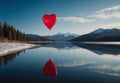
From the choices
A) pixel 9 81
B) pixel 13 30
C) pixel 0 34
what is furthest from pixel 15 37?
pixel 9 81

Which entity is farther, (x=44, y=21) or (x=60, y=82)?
(x=44, y=21)

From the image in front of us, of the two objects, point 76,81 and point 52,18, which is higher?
point 52,18

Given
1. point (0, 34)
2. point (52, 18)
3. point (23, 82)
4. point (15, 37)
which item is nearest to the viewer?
point (23, 82)

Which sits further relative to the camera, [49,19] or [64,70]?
[49,19]

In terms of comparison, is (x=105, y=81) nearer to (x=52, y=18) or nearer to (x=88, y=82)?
(x=88, y=82)

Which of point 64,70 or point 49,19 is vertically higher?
point 49,19

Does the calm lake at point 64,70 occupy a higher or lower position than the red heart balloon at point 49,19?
lower

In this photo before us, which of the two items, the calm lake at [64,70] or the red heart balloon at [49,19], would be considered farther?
the red heart balloon at [49,19]

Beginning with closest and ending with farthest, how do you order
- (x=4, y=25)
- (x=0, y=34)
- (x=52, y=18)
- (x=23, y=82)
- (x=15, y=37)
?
(x=23, y=82)
(x=52, y=18)
(x=0, y=34)
(x=4, y=25)
(x=15, y=37)

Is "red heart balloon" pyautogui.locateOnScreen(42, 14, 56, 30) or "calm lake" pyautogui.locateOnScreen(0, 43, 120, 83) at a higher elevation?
"red heart balloon" pyautogui.locateOnScreen(42, 14, 56, 30)

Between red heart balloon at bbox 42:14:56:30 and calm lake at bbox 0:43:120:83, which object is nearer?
calm lake at bbox 0:43:120:83
